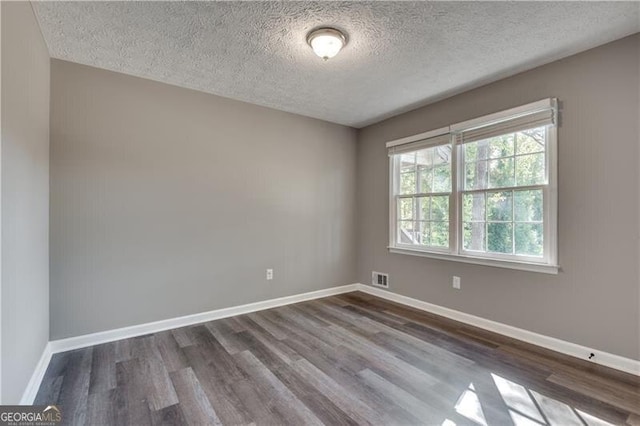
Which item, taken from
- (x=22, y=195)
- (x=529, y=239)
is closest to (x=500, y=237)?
(x=529, y=239)

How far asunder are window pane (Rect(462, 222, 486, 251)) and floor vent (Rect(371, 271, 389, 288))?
1.24 m

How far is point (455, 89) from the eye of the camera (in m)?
3.21

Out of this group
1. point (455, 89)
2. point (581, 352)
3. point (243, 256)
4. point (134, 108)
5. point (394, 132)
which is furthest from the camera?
point (394, 132)

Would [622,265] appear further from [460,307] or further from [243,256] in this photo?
[243,256]

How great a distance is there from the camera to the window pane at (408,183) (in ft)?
13.0

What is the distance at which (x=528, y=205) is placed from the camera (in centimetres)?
279

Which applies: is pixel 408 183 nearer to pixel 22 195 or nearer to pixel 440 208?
pixel 440 208

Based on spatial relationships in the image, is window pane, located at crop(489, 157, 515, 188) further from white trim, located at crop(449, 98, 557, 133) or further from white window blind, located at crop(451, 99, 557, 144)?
white trim, located at crop(449, 98, 557, 133)

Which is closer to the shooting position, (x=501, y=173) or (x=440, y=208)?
(x=501, y=173)

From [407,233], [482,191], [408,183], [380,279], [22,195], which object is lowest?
[380,279]

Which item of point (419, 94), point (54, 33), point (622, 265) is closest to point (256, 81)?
point (54, 33)

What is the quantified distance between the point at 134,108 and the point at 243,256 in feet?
6.33

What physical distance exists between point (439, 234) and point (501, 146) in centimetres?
118

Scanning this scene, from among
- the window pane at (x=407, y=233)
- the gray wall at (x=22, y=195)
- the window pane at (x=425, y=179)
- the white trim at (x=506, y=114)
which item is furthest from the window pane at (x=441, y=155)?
the gray wall at (x=22, y=195)
